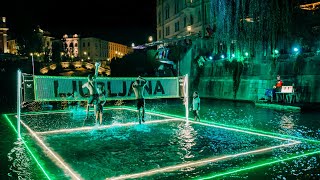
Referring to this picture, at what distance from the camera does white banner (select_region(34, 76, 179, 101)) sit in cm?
1312

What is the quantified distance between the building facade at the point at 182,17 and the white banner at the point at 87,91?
2873cm

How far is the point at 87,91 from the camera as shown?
50.8 ft

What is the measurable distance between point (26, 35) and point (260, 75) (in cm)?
9493

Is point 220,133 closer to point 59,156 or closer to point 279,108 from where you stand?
point 59,156

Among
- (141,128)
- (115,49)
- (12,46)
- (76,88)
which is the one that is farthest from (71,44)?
(141,128)

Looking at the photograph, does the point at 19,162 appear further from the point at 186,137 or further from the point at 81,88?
the point at 81,88

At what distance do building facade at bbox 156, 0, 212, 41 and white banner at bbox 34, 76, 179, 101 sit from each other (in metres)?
28.7

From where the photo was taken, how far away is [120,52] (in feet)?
491

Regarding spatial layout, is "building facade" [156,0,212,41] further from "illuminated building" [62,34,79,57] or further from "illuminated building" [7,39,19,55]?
"illuminated building" [62,34,79,57]

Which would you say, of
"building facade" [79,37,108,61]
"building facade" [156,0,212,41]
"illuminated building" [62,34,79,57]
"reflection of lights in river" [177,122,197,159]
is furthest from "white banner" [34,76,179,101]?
"illuminated building" [62,34,79,57]

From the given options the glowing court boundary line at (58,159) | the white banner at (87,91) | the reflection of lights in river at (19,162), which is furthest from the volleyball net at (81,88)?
the reflection of lights in river at (19,162)

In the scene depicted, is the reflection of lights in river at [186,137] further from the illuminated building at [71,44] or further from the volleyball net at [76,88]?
the illuminated building at [71,44]

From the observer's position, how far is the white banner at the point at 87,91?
516 inches

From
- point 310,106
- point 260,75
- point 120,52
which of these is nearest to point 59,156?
point 310,106
